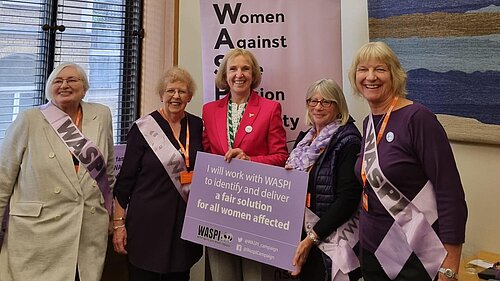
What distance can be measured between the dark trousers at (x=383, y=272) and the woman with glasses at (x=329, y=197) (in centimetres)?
19

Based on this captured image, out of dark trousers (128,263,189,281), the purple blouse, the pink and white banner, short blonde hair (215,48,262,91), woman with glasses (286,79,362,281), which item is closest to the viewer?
the purple blouse

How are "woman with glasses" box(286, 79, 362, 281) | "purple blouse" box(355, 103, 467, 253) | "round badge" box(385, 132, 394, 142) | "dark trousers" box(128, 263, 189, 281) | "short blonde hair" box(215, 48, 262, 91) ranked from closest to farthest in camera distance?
"purple blouse" box(355, 103, 467, 253)
"round badge" box(385, 132, 394, 142)
"woman with glasses" box(286, 79, 362, 281)
"dark trousers" box(128, 263, 189, 281)
"short blonde hair" box(215, 48, 262, 91)

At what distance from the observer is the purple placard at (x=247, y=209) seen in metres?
1.82

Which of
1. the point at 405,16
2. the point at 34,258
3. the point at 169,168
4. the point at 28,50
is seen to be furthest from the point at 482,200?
the point at 28,50

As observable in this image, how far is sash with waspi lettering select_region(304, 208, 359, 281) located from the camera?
5.80 feet

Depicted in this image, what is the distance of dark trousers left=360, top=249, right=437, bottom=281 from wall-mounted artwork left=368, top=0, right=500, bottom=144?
790mm

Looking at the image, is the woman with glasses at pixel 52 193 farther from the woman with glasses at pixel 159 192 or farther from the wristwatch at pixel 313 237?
the wristwatch at pixel 313 237

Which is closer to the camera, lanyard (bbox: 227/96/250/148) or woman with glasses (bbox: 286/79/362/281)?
woman with glasses (bbox: 286/79/362/281)

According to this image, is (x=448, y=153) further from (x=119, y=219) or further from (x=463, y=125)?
(x=119, y=219)

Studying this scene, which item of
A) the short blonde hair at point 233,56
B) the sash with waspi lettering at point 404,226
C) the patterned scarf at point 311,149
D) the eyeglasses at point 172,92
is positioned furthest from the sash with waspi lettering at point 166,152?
the sash with waspi lettering at point 404,226

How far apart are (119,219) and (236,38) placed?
1100 mm

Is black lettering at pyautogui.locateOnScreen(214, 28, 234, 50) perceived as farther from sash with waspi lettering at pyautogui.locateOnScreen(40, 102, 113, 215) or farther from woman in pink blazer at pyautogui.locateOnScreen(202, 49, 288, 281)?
sash with waspi lettering at pyautogui.locateOnScreen(40, 102, 113, 215)

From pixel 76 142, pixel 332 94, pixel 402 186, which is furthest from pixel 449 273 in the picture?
pixel 76 142

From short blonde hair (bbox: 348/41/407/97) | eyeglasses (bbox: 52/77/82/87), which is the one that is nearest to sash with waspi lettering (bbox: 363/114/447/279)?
short blonde hair (bbox: 348/41/407/97)
